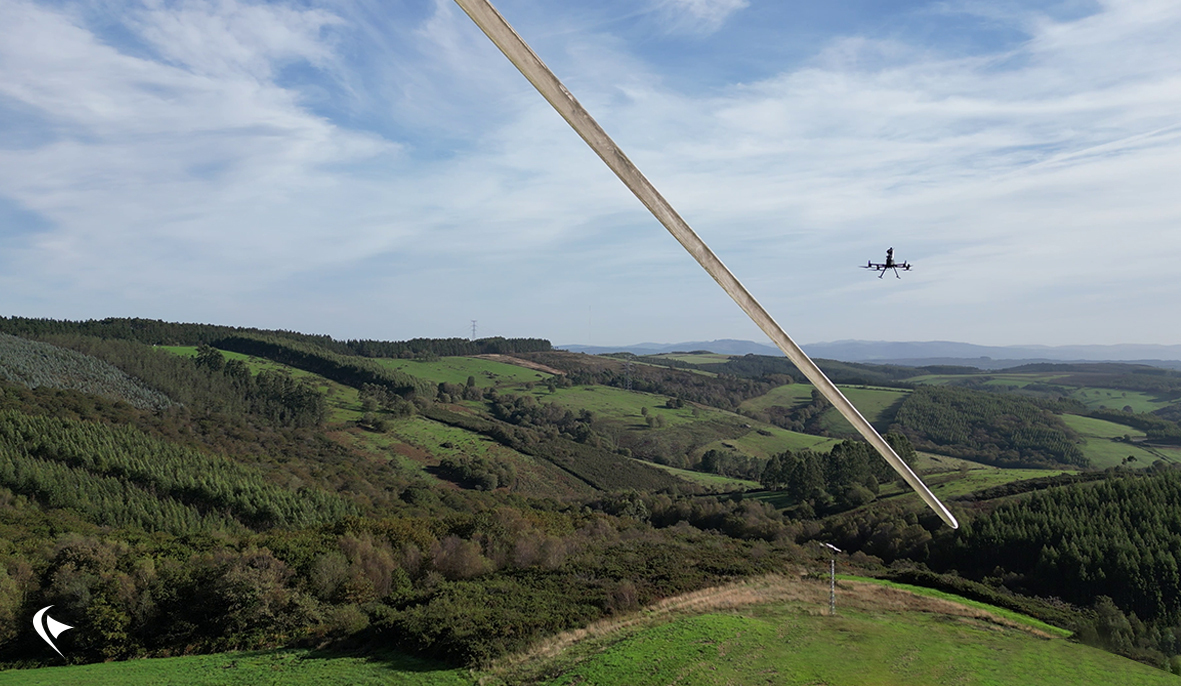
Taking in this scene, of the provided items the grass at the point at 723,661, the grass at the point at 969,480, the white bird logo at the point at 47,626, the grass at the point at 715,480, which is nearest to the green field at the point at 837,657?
the grass at the point at 723,661

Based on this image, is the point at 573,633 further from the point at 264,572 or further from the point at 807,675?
the point at 264,572

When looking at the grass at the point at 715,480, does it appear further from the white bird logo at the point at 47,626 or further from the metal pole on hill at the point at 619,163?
the metal pole on hill at the point at 619,163

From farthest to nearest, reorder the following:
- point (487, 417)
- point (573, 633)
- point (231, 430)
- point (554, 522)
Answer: point (487, 417) → point (231, 430) → point (554, 522) → point (573, 633)

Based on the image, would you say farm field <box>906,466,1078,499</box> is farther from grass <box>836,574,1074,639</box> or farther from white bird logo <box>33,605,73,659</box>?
white bird logo <box>33,605,73,659</box>

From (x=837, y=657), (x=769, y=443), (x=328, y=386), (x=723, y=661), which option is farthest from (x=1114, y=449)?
(x=328, y=386)

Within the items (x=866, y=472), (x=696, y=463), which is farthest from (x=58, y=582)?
(x=696, y=463)
